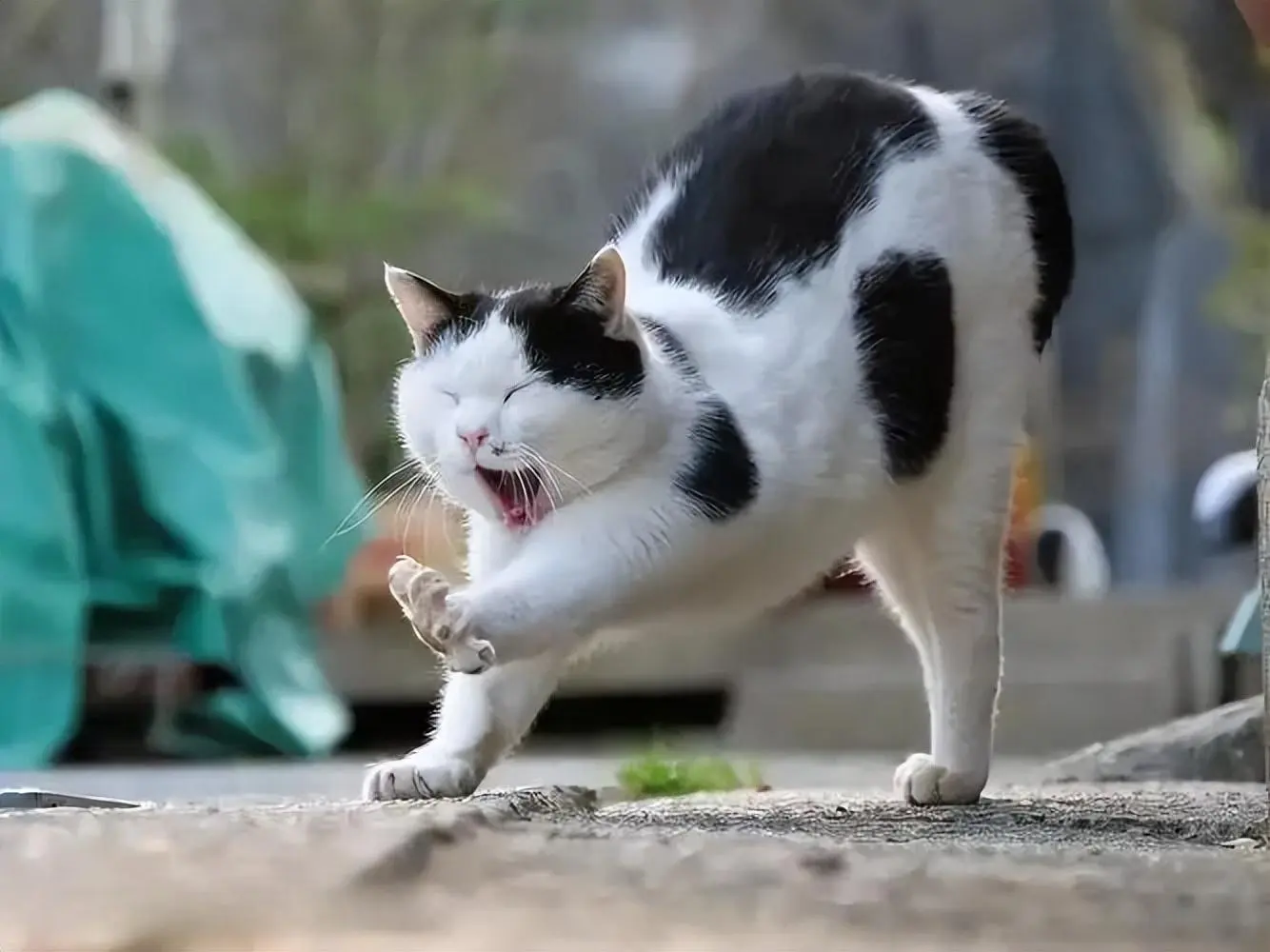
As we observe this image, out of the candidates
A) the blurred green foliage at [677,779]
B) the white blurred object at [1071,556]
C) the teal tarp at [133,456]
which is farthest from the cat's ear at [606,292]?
the white blurred object at [1071,556]

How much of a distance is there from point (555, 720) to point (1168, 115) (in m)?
2.27

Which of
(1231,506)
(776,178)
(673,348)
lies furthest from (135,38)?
(673,348)

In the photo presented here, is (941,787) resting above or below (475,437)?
below

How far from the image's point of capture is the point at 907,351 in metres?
1.26

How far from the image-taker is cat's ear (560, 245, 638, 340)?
1.07 m

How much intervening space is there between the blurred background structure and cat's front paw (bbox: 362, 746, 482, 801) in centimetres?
216

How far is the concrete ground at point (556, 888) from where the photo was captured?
0.65 m

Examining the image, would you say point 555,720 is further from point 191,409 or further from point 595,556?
point 595,556

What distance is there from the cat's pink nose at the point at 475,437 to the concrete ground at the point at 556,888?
0.27 meters

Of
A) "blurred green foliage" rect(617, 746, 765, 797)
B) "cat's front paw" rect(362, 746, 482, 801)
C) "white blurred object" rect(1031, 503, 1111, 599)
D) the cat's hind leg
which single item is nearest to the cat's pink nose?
"cat's front paw" rect(362, 746, 482, 801)

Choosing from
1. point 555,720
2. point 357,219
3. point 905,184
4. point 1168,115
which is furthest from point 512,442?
point 1168,115

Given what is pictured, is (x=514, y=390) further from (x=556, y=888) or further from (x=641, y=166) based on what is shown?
(x=641, y=166)

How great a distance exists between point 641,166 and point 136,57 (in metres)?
1.34

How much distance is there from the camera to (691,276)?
1.30 meters
